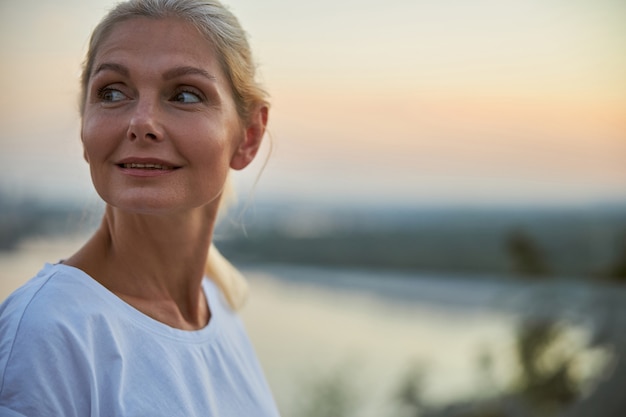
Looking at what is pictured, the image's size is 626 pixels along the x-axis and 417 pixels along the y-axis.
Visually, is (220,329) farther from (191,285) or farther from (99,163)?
(99,163)

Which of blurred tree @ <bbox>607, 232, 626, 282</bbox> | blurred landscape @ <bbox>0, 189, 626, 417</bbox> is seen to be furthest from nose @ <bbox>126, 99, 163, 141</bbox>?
blurred tree @ <bbox>607, 232, 626, 282</bbox>

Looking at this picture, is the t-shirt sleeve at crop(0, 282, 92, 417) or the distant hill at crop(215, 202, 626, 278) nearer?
the t-shirt sleeve at crop(0, 282, 92, 417)

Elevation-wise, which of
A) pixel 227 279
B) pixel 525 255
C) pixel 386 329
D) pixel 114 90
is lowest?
pixel 386 329

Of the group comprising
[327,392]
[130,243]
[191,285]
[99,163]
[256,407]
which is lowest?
[327,392]

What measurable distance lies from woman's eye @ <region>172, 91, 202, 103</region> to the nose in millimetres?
45

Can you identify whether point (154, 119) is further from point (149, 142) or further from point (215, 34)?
point (215, 34)

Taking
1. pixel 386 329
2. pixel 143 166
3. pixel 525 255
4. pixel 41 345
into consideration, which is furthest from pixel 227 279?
pixel 525 255

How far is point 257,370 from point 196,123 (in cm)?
55

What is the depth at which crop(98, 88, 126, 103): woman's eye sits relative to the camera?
3.91 ft

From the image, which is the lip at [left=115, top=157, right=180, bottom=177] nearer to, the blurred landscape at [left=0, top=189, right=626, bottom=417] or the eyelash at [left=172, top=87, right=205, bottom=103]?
the eyelash at [left=172, top=87, right=205, bottom=103]

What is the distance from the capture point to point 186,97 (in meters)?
1.21

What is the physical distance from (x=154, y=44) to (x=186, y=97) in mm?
90

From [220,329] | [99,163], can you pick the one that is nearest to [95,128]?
[99,163]

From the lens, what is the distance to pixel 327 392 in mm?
3807
